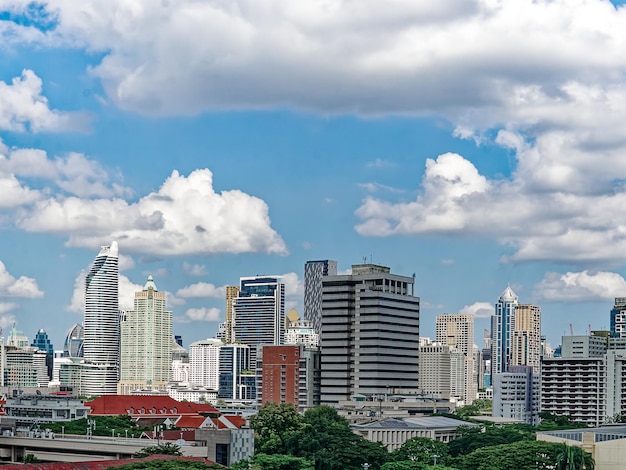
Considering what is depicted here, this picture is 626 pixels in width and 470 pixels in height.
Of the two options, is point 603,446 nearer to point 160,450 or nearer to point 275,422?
point 160,450

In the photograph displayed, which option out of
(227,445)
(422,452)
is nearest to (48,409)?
(422,452)

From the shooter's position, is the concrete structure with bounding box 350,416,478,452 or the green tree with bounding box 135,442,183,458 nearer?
the green tree with bounding box 135,442,183,458

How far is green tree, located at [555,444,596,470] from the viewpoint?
3846 inches

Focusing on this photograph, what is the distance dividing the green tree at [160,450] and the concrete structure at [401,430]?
176 ft

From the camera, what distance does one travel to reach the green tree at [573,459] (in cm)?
9769

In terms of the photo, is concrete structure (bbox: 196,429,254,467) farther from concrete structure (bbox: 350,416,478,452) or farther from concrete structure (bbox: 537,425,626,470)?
concrete structure (bbox: 350,416,478,452)

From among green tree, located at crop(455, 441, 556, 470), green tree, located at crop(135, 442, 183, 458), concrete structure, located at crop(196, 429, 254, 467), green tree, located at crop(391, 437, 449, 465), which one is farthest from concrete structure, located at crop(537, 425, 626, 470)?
green tree, located at crop(135, 442, 183, 458)

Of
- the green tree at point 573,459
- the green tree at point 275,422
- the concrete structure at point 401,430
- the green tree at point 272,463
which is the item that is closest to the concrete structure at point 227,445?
the green tree at point 272,463

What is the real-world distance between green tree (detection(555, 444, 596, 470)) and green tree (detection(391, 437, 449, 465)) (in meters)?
29.1

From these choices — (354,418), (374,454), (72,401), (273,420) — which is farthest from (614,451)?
(72,401)

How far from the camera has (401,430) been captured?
163250 mm

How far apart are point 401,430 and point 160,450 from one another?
66.8 m

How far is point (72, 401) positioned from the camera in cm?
18262

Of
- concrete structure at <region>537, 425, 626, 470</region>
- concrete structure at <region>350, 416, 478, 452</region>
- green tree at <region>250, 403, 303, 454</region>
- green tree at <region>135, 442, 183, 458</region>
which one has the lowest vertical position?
concrete structure at <region>350, 416, 478, 452</region>
